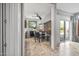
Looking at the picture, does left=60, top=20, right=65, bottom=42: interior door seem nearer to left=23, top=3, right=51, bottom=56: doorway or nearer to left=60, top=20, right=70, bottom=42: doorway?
left=60, top=20, right=70, bottom=42: doorway

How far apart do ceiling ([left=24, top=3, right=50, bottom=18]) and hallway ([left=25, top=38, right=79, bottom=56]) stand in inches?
13.7

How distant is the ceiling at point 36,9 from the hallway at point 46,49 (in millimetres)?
349

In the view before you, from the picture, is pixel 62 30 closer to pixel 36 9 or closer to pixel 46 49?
pixel 46 49

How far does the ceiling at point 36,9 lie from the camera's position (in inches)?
66.0

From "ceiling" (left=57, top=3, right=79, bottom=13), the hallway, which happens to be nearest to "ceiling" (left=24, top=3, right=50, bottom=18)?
"ceiling" (left=57, top=3, right=79, bottom=13)

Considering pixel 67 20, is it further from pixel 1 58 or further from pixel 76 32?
pixel 1 58

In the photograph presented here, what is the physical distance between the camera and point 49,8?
5.55 feet

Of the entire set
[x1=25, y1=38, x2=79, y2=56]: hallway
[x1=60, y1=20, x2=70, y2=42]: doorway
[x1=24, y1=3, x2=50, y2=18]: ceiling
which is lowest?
[x1=25, y1=38, x2=79, y2=56]: hallway

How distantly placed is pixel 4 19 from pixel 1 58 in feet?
1.65

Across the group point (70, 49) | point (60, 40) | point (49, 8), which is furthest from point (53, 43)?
point (49, 8)

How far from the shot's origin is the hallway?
1.68 metres

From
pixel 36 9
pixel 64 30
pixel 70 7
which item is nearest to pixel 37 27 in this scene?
pixel 36 9

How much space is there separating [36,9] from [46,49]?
0.54m

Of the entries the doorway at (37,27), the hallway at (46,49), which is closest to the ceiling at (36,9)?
the doorway at (37,27)
